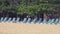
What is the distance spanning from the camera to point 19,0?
3200cm

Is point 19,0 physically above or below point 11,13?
above

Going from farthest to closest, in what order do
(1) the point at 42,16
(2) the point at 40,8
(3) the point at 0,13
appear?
(3) the point at 0,13 → (1) the point at 42,16 → (2) the point at 40,8

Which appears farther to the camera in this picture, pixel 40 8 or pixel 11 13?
pixel 11 13

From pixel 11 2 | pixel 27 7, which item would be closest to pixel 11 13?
pixel 11 2

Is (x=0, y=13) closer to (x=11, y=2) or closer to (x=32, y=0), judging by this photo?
(x=11, y=2)
